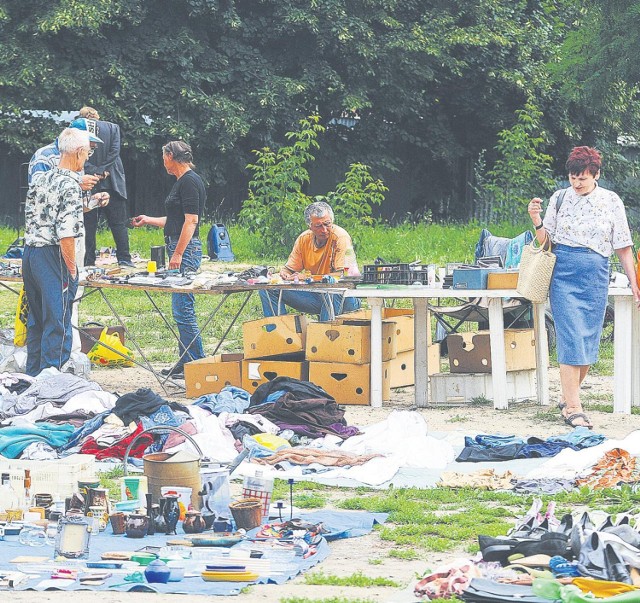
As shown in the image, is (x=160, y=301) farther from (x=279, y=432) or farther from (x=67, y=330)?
(x=279, y=432)

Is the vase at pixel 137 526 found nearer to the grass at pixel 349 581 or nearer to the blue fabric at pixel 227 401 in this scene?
the grass at pixel 349 581

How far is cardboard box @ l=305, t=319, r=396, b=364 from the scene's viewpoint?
31.2 ft

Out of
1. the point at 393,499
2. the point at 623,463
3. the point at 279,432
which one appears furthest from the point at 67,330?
the point at 623,463

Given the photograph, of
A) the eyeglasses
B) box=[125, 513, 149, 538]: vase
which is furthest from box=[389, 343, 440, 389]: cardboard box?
box=[125, 513, 149, 538]: vase

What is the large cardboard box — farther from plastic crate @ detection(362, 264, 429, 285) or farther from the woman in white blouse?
the woman in white blouse

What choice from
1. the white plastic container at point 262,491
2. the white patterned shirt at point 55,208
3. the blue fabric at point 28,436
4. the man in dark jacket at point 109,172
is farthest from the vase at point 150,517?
the man in dark jacket at point 109,172

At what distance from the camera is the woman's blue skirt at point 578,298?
861 centimetres

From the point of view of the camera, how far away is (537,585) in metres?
4.52

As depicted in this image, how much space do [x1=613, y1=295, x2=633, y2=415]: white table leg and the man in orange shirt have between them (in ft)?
7.24

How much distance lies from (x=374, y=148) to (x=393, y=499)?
64.1 ft

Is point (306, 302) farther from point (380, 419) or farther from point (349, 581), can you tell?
point (349, 581)

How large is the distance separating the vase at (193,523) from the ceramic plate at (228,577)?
2.37 feet

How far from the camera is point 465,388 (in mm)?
9875

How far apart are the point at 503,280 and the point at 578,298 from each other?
2.80 feet
